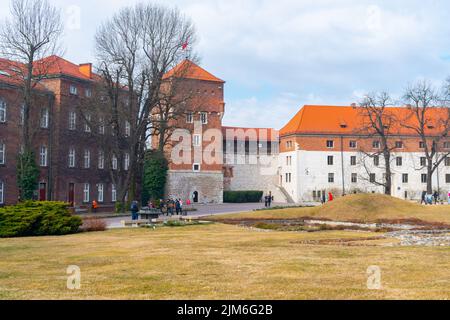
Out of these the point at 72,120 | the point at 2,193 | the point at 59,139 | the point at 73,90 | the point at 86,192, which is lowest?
the point at 2,193

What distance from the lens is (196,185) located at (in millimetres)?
68812

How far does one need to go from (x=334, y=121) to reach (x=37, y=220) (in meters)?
57.8

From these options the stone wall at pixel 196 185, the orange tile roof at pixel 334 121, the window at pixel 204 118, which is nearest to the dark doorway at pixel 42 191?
the stone wall at pixel 196 185

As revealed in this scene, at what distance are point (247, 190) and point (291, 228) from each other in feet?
156

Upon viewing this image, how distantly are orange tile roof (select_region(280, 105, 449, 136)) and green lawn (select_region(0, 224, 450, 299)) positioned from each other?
56051 millimetres

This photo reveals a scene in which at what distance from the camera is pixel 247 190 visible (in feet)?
249

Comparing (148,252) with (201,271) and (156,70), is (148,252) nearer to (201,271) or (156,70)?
(201,271)

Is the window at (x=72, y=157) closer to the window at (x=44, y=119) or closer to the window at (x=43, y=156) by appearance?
the window at (x=43, y=156)

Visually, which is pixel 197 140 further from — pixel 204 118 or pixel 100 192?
pixel 100 192

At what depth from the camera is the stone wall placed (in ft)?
223

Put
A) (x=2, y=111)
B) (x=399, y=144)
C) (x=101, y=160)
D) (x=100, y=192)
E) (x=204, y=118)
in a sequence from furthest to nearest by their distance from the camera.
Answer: (x=399, y=144) < (x=204, y=118) < (x=101, y=160) < (x=100, y=192) < (x=2, y=111)

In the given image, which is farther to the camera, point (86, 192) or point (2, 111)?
point (86, 192)

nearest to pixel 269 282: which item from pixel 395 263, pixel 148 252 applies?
pixel 395 263

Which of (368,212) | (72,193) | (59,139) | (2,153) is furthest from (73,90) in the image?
(368,212)
